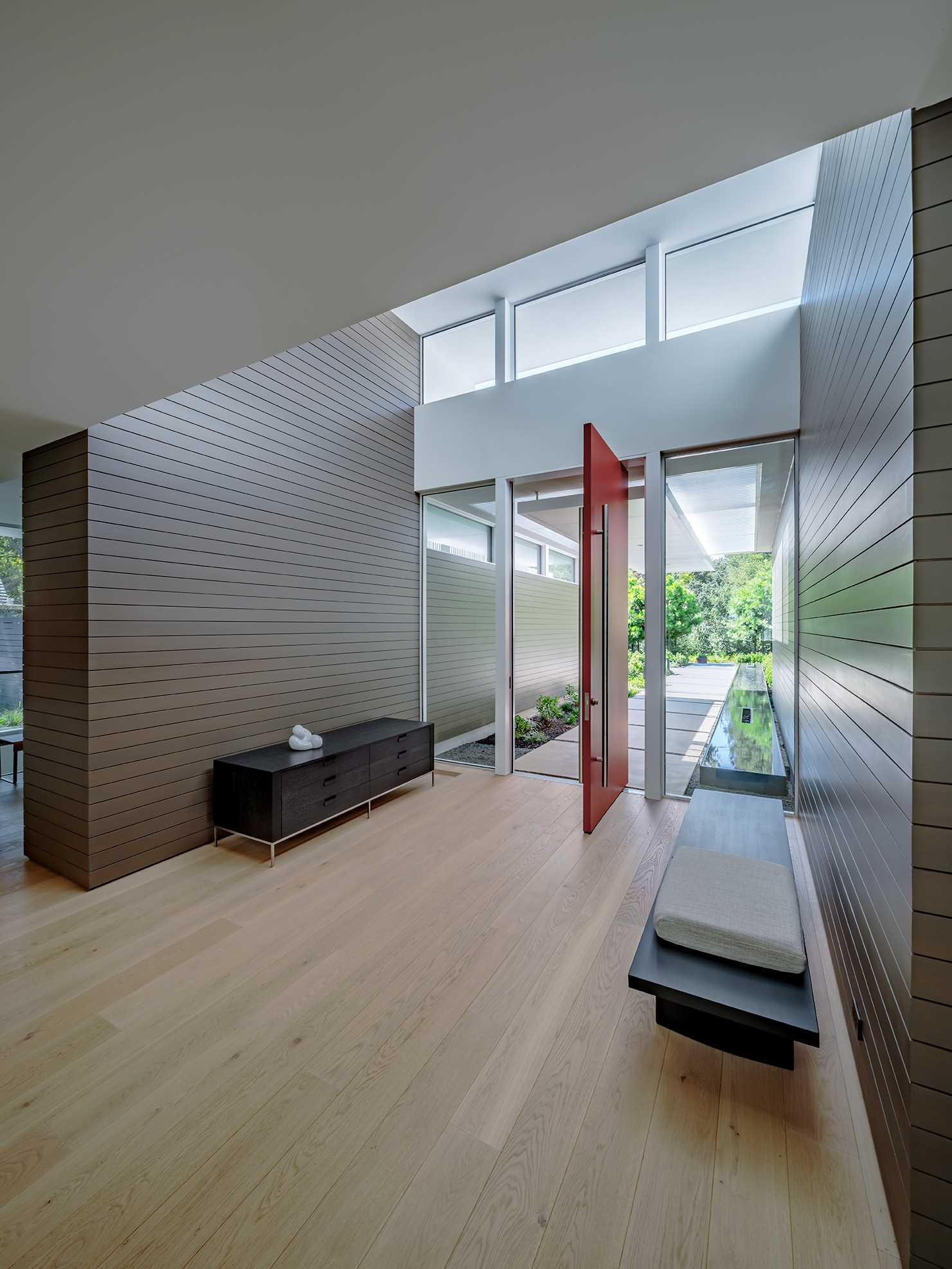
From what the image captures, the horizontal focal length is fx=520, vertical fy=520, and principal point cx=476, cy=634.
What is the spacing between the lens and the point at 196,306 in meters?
1.76

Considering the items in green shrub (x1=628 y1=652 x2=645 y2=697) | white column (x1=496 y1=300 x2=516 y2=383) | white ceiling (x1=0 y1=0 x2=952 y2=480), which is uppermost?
white column (x1=496 y1=300 x2=516 y2=383)

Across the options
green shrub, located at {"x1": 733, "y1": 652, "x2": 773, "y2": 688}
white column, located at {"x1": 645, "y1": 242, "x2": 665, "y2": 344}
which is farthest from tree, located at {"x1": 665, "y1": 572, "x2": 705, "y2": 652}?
white column, located at {"x1": 645, "y1": 242, "x2": 665, "y2": 344}

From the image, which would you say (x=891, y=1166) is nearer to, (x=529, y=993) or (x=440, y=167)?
(x=529, y=993)

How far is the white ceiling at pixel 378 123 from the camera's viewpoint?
928 mm

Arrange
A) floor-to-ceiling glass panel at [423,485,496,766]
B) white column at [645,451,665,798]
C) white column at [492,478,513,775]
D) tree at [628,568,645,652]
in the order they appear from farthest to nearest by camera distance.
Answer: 1. floor-to-ceiling glass panel at [423,485,496,766]
2. white column at [492,478,513,775]
3. tree at [628,568,645,652]
4. white column at [645,451,665,798]

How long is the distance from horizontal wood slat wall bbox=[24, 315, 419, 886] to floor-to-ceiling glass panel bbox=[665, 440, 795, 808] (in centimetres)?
275

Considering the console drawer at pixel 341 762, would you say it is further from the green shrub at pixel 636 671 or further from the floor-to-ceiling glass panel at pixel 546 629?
the green shrub at pixel 636 671

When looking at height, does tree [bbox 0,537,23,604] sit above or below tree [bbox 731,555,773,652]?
above

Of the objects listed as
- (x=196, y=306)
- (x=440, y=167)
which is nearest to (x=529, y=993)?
(x=440, y=167)

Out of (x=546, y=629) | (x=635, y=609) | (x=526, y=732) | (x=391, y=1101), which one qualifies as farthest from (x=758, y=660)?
(x=391, y=1101)

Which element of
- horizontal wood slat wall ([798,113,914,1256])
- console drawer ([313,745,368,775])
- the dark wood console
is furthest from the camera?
console drawer ([313,745,368,775])

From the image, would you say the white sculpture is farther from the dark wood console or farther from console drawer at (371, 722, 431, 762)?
console drawer at (371, 722, 431, 762)

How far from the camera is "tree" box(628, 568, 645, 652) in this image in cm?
447

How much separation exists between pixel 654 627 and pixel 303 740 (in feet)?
9.30
